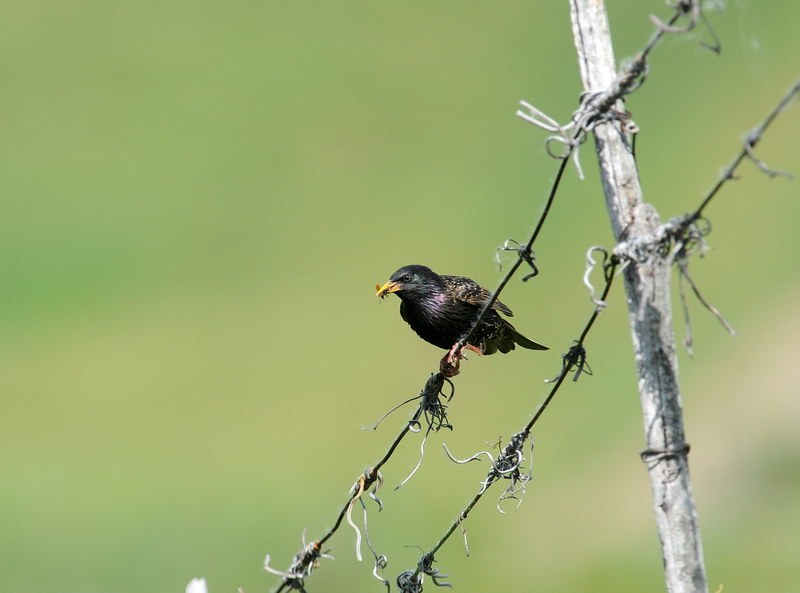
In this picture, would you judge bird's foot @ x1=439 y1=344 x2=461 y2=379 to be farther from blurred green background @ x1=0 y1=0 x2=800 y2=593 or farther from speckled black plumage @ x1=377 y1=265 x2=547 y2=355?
blurred green background @ x1=0 y1=0 x2=800 y2=593

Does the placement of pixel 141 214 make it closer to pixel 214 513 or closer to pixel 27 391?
pixel 27 391

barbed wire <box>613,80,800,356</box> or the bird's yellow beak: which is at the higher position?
the bird's yellow beak

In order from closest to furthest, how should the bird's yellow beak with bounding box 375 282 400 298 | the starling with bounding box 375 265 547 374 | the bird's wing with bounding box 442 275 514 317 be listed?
the bird's yellow beak with bounding box 375 282 400 298 < the starling with bounding box 375 265 547 374 < the bird's wing with bounding box 442 275 514 317

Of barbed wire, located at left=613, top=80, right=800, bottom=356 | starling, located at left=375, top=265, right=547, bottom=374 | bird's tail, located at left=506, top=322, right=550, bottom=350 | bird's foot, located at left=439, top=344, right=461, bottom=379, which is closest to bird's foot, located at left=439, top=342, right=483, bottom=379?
bird's foot, located at left=439, top=344, right=461, bottom=379

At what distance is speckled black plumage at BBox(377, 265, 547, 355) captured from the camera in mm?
7945

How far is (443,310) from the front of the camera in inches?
313

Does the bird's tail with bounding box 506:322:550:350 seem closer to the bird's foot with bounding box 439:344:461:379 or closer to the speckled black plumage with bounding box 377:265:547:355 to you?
the speckled black plumage with bounding box 377:265:547:355

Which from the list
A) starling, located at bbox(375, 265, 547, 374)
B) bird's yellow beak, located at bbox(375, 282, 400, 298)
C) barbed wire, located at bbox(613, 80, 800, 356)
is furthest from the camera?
starling, located at bbox(375, 265, 547, 374)

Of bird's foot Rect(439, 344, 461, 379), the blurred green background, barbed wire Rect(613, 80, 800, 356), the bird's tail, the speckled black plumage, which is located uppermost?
the blurred green background

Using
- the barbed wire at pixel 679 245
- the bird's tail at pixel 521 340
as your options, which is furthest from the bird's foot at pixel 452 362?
the barbed wire at pixel 679 245

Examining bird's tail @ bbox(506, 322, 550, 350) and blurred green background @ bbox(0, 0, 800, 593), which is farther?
blurred green background @ bbox(0, 0, 800, 593)

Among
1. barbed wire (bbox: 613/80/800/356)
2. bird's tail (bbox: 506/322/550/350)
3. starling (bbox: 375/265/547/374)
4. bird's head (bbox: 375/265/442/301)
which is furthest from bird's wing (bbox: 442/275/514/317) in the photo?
barbed wire (bbox: 613/80/800/356)

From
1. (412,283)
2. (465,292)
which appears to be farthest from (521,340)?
(412,283)

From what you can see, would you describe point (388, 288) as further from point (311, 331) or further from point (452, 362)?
point (311, 331)
